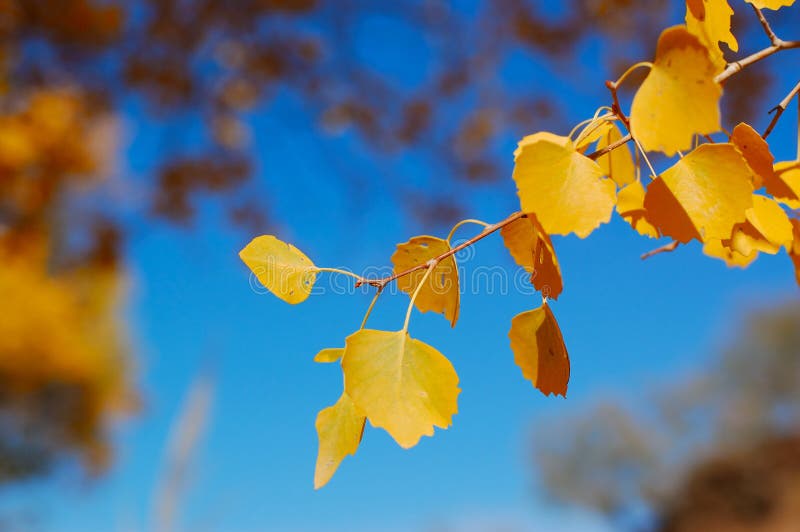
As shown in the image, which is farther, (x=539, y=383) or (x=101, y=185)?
(x=101, y=185)

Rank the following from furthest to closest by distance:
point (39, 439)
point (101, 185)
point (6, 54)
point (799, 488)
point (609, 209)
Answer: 1. point (39, 439)
2. point (101, 185)
3. point (799, 488)
4. point (6, 54)
5. point (609, 209)

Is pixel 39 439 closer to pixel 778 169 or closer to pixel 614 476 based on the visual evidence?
pixel 614 476

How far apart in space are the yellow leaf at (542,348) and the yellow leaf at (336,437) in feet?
0.28

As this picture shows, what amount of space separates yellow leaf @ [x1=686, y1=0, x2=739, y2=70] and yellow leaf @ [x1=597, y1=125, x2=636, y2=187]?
0.06 metres

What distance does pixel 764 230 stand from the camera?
0.30 metres

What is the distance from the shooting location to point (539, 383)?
291 mm

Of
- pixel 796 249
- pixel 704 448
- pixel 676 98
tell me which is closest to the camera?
pixel 676 98

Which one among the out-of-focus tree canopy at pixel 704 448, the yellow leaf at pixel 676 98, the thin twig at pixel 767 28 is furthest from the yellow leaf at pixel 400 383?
the out-of-focus tree canopy at pixel 704 448

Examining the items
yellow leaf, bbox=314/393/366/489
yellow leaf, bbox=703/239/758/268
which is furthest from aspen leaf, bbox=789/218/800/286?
yellow leaf, bbox=314/393/366/489

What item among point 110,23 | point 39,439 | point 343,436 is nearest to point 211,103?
point 110,23

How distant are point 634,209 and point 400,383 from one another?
Result: 140mm

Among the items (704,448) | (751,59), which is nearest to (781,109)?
(751,59)

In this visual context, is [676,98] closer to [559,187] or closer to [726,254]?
[559,187]

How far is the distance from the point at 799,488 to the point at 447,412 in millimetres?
6901
